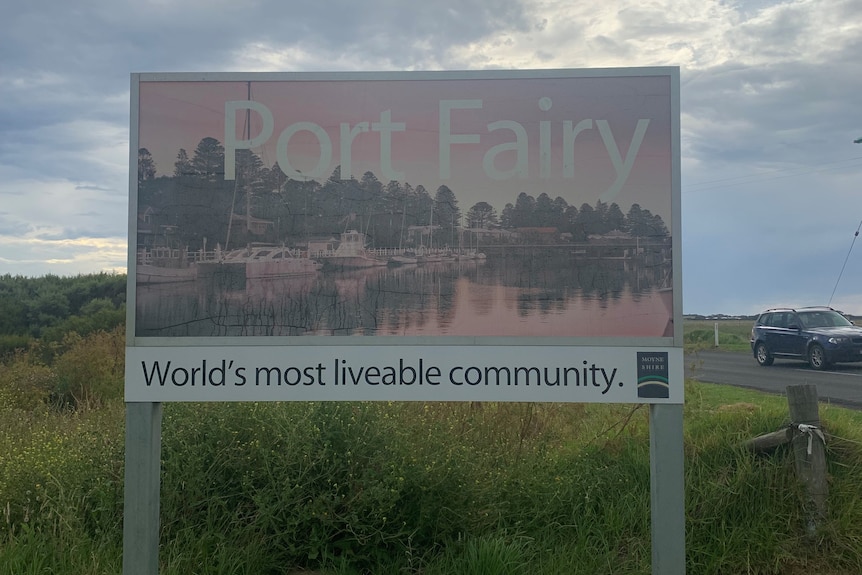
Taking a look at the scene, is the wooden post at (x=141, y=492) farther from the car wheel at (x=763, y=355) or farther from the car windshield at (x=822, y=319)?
the car wheel at (x=763, y=355)

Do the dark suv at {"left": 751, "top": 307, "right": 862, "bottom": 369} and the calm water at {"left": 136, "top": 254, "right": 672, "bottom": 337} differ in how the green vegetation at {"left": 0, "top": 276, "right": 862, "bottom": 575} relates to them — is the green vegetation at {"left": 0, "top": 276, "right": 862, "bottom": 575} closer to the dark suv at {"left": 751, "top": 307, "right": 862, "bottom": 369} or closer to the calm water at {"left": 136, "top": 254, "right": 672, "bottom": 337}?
the calm water at {"left": 136, "top": 254, "right": 672, "bottom": 337}

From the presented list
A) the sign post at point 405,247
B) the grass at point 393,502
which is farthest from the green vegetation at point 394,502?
the sign post at point 405,247

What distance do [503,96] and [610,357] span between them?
1.64 m

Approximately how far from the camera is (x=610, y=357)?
13.0 ft

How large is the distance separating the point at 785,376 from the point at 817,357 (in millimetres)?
2477

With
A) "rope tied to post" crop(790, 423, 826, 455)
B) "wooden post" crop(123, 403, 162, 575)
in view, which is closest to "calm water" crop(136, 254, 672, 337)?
"wooden post" crop(123, 403, 162, 575)

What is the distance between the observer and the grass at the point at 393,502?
428 centimetres

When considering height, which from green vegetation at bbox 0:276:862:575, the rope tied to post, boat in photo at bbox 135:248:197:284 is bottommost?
green vegetation at bbox 0:276:862:575

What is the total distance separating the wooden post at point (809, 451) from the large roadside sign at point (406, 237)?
5.14ft

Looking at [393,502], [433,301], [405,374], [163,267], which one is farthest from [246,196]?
[393,502]

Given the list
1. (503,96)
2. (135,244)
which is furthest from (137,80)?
(503,96)

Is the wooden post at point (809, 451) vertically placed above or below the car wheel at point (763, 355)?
above

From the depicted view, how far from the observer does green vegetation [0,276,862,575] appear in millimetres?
4281

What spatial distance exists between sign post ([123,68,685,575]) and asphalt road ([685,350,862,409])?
608cm
